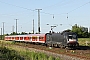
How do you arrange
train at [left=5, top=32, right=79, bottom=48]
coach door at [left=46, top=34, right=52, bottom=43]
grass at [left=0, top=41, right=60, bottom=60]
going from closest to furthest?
grass at [left=0, top=41, right=60, bottom=60] < train at [left=5, top=32, right=79, bottom=48] < coach door at [left=46, top=34, right=52, bottom=43]

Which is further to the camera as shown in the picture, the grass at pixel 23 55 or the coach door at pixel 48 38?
the coach door at pixel 48 38

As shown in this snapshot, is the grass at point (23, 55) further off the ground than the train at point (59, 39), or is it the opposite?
the train at point (59, 39)

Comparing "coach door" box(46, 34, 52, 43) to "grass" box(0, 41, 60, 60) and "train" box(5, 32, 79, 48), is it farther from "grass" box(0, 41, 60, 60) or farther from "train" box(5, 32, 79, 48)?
"grass" box(0, 41, 60, 60)

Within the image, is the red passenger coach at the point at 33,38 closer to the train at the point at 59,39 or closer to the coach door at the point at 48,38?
the train at the point at 59,39

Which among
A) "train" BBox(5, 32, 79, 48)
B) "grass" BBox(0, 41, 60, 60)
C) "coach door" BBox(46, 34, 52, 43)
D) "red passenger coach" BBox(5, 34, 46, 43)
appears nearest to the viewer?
"grass" BBox(0, 41, 60, 60)

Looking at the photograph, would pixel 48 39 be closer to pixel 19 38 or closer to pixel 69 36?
pixel 69 36

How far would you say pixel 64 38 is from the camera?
121 feet

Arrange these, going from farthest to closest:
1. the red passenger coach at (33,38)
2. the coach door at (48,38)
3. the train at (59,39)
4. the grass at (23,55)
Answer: the red passenger coach at (33,38) → the coach door at (48,38) → the train at (59,39) → the grass at (23,55)

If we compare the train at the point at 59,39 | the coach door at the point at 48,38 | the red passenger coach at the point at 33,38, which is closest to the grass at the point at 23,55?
the train at the point at 59,39

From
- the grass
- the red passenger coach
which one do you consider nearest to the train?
the red passenger coach

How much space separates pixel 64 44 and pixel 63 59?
13.1 meters

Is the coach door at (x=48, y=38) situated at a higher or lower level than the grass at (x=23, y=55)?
higher

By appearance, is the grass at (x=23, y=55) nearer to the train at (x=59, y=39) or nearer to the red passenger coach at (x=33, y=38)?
the train at (x=59, y=39)

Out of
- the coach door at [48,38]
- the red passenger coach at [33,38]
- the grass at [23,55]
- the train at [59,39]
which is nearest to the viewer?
the grass at [23,55]
